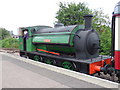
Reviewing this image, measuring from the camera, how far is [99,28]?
44.1 ft

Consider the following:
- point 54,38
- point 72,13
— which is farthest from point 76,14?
point 54,38

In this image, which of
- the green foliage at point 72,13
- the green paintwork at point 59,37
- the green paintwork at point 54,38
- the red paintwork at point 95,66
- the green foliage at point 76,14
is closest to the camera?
the red paintwork at point 95,66

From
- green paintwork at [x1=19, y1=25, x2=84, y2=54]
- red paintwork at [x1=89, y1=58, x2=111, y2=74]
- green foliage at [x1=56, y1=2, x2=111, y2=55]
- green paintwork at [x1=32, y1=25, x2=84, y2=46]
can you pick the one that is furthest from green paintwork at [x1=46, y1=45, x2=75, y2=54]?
green foliage at [x1=56, y1=2, x2=111, y2=55]

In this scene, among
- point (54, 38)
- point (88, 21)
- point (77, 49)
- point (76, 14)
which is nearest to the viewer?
point (77, 49)

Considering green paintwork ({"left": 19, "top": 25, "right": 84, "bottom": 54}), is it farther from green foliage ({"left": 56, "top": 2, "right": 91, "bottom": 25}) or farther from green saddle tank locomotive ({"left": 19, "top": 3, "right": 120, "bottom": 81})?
green foliage ({"left": 56, "top": 2, "right": 91, "bottom": 25})

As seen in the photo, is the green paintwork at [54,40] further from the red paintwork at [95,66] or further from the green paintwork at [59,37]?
the red paintwork at [95,66]

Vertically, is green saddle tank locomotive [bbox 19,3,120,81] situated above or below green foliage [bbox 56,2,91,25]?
below

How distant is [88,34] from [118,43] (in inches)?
79.6

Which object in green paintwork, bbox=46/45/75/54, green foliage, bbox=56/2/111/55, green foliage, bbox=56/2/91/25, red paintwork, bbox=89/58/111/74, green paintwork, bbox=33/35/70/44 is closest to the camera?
red paintwork, bbox=89/58/111/74

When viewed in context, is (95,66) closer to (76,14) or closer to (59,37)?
(59,37)

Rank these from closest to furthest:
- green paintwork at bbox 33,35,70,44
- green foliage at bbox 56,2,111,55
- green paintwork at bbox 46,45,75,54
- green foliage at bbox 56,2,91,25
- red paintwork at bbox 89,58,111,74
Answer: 1. red paintwork at bbox 89,58,111,74
2. green paintwork at bbox 33,35,70,44
3. green paintwork at bbox 46,45,75,54
4. green foliage at bbox 56,2,111,55
5. green foliage at bbox 56,2,91,25

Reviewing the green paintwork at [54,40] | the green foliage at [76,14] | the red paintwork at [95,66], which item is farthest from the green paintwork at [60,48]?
the green foliage at [76,14]

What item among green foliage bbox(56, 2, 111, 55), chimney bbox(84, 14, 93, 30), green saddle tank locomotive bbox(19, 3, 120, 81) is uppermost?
green foliage bbox(56, 2, 111, 55)

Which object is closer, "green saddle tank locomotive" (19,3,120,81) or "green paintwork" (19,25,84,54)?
"green saddle tank locomotive" (19,3,120,81)
